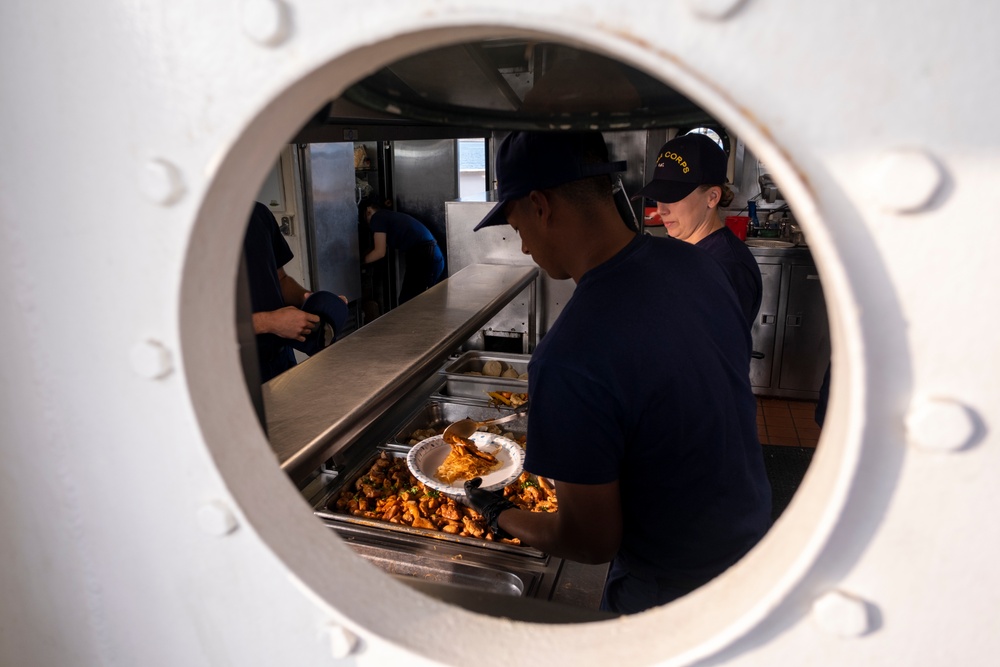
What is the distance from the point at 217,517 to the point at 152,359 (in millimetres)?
189

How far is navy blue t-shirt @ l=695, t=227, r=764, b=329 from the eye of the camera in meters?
2.71

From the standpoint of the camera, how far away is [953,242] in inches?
19.8

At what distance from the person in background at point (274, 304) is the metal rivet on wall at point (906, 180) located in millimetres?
2267

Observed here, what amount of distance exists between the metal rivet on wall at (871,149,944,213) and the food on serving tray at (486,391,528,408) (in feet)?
7.78

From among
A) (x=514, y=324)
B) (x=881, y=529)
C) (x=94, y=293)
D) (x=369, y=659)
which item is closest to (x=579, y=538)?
(x=369, y=659)

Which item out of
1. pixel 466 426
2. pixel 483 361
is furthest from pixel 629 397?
pixel 483 361

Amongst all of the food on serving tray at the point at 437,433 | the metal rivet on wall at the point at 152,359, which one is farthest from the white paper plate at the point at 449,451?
the metal rivet on wall at the point at 152,359

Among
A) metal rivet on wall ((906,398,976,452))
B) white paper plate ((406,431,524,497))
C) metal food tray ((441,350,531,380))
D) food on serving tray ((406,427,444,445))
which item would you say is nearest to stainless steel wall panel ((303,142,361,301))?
metal food tray ((441,350,531,380))

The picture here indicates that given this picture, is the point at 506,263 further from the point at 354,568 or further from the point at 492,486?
the point at 354,568

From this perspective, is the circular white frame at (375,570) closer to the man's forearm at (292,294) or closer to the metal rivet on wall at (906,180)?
the metal rivet on wall at (906,180)

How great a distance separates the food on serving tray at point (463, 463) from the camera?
2148 mm

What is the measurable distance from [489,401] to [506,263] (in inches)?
44.5

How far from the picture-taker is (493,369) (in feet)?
10.6

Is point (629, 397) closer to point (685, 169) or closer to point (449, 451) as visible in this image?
point (449, 451)
